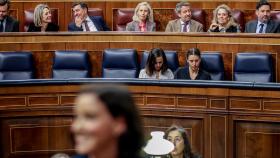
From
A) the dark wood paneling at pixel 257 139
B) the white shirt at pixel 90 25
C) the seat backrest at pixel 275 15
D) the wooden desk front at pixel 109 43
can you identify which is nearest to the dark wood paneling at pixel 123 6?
the seat backrest at pixel 275 15

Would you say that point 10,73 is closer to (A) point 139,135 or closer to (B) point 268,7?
(B) point 268,7

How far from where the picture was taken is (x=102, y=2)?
221 inches

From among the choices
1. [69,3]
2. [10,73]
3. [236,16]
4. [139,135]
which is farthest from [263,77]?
[139,135]

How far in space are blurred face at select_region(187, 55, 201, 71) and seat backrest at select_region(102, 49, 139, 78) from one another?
1.34 feet

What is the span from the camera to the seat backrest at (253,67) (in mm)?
4223

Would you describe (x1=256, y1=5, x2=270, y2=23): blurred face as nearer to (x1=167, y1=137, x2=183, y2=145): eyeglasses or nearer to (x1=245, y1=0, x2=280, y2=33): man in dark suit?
(x1=245, y1=0, x2=280, y2=33): man in dark suit

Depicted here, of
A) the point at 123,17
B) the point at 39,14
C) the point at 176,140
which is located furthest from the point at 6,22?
the point at 176,140

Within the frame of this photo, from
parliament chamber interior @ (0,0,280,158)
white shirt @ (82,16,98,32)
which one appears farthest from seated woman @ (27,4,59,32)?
parliament chamber interior @ (0,0,280,158)

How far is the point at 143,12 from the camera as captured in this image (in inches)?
200

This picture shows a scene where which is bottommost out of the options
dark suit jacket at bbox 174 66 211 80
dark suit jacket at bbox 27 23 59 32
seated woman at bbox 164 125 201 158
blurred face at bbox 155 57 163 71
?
seated woman at bbox 164 125 201 158

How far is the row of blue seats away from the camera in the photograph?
4.27 m

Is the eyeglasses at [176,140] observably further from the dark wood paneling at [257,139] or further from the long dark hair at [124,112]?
the long dark hair at [124,112]

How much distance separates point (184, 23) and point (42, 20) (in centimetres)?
108

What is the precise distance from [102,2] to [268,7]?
1443 millimetres
